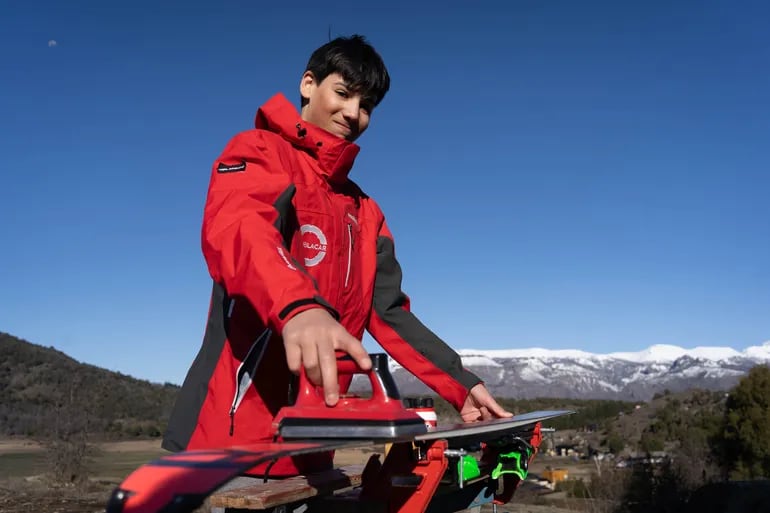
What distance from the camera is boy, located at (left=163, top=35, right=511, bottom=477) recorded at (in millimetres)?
1562

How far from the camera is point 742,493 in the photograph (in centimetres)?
1099

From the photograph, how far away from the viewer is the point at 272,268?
1.60 metres

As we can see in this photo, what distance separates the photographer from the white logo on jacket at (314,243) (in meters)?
2.24

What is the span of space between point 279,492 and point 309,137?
115cm

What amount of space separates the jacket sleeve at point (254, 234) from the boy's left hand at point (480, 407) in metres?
1.31

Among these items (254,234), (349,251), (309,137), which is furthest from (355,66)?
(254,234)

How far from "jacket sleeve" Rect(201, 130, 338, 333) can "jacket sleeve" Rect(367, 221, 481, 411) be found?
834mm

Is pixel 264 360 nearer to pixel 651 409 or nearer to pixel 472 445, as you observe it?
pixel 472 445

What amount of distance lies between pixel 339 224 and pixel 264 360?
0.58 meters

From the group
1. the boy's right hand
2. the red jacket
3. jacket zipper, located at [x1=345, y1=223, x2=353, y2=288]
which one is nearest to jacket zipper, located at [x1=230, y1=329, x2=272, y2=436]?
the red jacket

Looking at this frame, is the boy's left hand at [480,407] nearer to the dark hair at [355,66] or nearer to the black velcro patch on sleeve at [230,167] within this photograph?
the dark hair at [355,66]

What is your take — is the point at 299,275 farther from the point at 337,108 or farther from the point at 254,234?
the point at 337,108

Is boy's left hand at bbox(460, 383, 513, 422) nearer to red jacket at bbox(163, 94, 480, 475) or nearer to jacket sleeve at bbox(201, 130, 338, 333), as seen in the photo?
red jacket at bbox(163, 94, 480, 475)

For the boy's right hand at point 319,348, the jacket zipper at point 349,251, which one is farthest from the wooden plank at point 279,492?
the jacket zipper at point 349,251
